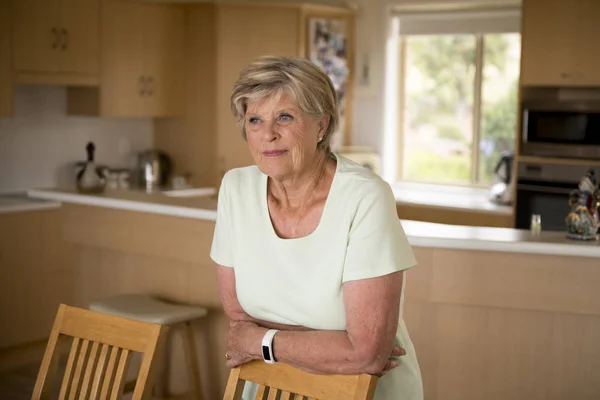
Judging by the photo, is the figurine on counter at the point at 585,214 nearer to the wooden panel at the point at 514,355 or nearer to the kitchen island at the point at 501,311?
the kitchen island at the point at 501,311

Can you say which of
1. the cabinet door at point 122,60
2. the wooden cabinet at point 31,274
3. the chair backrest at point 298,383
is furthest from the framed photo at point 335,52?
the chair backrest at point 298,383

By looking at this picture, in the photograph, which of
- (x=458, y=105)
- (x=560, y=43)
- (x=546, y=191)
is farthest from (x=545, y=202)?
(x=458, y=105)

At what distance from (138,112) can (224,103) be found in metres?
0.62

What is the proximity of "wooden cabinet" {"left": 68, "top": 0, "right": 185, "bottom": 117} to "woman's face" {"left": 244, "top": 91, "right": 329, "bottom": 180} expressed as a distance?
4.25 metres

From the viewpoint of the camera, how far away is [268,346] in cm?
172

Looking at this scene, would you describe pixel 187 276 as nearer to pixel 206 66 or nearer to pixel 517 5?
pixel 206 66

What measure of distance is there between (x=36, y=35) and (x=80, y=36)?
1.13ft

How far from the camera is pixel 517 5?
6.01 m

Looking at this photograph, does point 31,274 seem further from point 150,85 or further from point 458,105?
point 458,105

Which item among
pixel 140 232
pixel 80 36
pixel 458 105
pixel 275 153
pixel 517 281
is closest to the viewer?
pixel 275 153

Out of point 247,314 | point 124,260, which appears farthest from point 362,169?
point 124,260

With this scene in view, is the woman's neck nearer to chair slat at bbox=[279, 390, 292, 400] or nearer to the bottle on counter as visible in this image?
chair slat at bbox=[279, 390, 292, 400]

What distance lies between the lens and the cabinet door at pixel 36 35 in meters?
5.22

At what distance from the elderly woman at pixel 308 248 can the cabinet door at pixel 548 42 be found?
3.82 m
